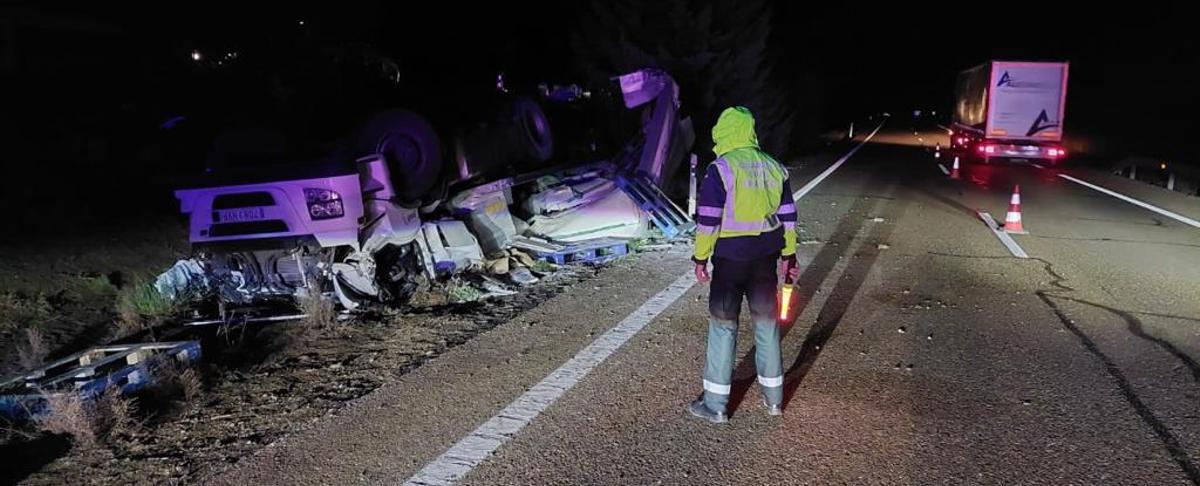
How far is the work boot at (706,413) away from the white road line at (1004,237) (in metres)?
5.63

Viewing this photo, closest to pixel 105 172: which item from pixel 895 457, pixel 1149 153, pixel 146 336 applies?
pixel 146 336

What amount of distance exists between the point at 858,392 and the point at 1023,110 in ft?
62.2

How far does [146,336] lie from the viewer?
224 inches

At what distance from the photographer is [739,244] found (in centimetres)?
374

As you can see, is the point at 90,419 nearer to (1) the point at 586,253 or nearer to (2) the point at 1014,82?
(1) the point at 586,253

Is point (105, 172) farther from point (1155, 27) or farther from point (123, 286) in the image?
point (1155, 27)

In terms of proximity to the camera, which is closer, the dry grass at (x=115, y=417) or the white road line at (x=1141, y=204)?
the dry grass at (x=115, y=417)

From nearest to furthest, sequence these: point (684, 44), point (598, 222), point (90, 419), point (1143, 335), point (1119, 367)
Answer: point (90, 419) < point (1119, 367) < point (1143, 335) < point (598, 222) < point (684, 44)

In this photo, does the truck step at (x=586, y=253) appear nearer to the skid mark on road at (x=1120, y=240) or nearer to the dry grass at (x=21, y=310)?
the dry grass at (x=21, y=310)

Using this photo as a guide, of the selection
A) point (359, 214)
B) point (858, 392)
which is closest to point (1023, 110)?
point (858, 392)

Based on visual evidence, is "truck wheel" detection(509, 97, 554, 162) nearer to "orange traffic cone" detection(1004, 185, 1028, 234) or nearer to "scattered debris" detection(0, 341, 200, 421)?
"scattered debris" detection(0, 341, 200, 421)

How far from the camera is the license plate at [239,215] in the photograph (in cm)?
608

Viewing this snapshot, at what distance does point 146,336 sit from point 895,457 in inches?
210

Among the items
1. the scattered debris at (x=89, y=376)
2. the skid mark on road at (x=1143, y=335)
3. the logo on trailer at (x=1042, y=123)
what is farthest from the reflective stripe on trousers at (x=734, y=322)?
the logo on trailer at (x=1042, y=123)
